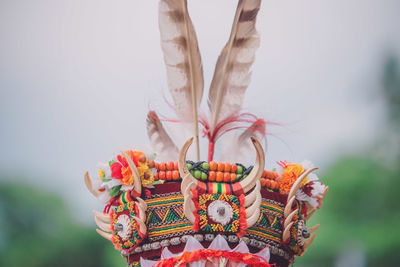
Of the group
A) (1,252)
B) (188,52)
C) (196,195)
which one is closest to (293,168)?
(196,195)

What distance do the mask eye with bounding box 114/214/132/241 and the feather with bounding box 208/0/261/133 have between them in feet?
3.06

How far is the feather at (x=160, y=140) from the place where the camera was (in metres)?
3.80

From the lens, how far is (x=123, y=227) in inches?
119

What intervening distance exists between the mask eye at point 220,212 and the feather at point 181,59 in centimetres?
69

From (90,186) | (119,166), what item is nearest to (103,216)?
(90,186)

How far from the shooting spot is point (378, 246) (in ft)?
34.6

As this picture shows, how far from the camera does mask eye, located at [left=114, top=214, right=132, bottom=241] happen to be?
118 inches

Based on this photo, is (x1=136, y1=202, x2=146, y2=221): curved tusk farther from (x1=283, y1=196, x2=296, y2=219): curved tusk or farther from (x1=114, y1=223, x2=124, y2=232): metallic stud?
(x1=283, y1=196, x2=296, y2=219): curved tusk

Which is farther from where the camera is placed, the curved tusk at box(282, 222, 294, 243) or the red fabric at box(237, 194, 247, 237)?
the curved tusk at box(282, 222, 294, 243)

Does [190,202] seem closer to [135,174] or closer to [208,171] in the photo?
[208,171]

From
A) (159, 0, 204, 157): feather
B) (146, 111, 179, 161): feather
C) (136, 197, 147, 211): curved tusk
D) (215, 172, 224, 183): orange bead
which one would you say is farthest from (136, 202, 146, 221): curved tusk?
(146, 111, 179, 161): feather

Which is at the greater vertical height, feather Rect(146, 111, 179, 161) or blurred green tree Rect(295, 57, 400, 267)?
feather Rect(146, 111, 179, 161)

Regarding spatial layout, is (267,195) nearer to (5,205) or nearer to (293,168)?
(293,168)

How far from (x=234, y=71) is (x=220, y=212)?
1127 millimetres
